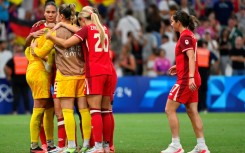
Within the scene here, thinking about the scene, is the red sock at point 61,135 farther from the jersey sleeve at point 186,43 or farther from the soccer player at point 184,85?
the jersey sleeve at point 186,43

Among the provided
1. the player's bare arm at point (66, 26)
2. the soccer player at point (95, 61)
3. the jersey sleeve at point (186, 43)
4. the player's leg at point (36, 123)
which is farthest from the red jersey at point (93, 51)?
the jersey sleeve at point (186, 43)

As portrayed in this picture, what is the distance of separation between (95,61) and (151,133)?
533 cm

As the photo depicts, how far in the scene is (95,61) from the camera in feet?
42.6

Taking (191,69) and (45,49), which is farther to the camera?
(45,49)

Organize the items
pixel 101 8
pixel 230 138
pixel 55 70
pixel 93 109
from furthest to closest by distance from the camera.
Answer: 1. pixel 101 8
2. pixel 230 138
3. pixel 55 70
4. pixel 93 109

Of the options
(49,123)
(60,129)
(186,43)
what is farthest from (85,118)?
(186,43)

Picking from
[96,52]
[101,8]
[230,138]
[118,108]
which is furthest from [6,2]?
[96,52]

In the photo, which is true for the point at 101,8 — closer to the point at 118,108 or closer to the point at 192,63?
the point at 118,108

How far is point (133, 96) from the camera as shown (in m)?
26.2

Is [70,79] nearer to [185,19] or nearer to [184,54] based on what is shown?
[184,54]

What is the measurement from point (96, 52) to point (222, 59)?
52.5ft

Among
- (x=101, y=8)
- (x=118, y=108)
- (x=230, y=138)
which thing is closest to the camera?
(x=230, y=138)

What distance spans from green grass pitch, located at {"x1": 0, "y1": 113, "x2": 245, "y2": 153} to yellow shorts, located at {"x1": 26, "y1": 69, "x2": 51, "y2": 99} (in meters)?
1.11

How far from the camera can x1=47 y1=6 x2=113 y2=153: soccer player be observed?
12.9 m
